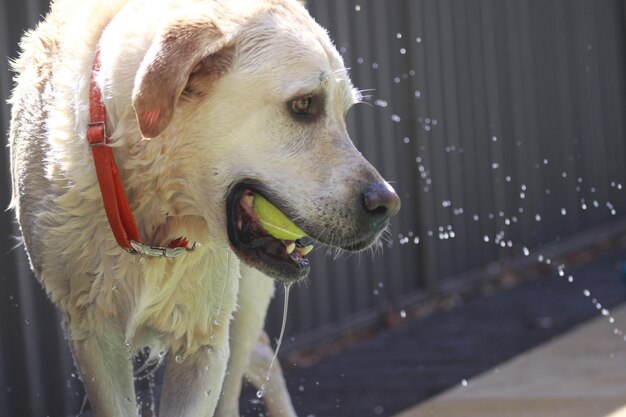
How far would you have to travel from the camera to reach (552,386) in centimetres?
600

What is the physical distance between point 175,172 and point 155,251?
0.32 metres

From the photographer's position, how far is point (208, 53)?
3471 millimetres

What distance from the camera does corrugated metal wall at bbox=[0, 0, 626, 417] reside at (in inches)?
228

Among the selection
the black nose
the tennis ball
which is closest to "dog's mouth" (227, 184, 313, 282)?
the tennis ball

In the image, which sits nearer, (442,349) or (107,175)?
(107,175)

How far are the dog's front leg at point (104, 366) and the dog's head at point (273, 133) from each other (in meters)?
0.70

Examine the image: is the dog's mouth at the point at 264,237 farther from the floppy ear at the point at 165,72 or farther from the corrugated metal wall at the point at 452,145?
the corrugated metal wall at the point at 452,145

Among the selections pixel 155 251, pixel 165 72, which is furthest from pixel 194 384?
pixel 165 72

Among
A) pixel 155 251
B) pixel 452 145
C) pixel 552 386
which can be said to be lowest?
pixel 552 386

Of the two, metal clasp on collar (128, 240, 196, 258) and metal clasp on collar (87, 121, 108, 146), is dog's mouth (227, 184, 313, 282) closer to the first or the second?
metal clasp on collar (128, 240, 196, 258)

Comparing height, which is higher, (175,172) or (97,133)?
(97,133)

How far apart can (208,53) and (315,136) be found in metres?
0.41

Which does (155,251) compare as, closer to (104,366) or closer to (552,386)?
(104,366)

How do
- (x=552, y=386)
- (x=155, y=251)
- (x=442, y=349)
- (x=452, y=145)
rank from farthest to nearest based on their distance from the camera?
(x=452, y=145)
(x=442, y=349)
(x=552, y=386)
(x=155, y=251)
